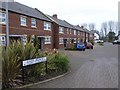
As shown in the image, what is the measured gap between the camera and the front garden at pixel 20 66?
32.5 feet

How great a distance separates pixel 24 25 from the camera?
97.6 feet

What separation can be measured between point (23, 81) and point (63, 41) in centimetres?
3773

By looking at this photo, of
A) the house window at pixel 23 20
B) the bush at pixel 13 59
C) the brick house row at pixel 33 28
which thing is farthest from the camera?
the house window at pixel 23 20

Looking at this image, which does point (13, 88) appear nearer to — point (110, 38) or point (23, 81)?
point (23, 81)

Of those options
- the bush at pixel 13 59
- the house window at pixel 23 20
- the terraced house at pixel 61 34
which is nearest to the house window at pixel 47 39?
the terraced house at pixel 61 34

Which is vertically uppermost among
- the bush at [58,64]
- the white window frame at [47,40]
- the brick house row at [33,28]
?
the brick house row at [33,28]

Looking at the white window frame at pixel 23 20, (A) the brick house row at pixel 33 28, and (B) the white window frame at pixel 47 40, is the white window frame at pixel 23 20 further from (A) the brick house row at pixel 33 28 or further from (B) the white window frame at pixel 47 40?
(B) the white window frame at pixel 47 40

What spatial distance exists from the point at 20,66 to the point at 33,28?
883 inches

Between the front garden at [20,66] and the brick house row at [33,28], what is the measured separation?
241cm

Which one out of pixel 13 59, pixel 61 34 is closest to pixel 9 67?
pixel 13 59

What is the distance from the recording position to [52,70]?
44.6 feet

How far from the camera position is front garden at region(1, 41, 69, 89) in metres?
9.91

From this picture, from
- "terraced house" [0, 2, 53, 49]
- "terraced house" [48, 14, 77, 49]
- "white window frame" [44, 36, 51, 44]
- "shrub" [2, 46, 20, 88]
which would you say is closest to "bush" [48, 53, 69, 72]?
"shrub" [2, 46, 20, 88]

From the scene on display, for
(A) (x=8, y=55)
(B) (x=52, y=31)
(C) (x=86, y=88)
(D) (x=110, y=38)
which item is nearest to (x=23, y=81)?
(A) (x=8, y=55)
